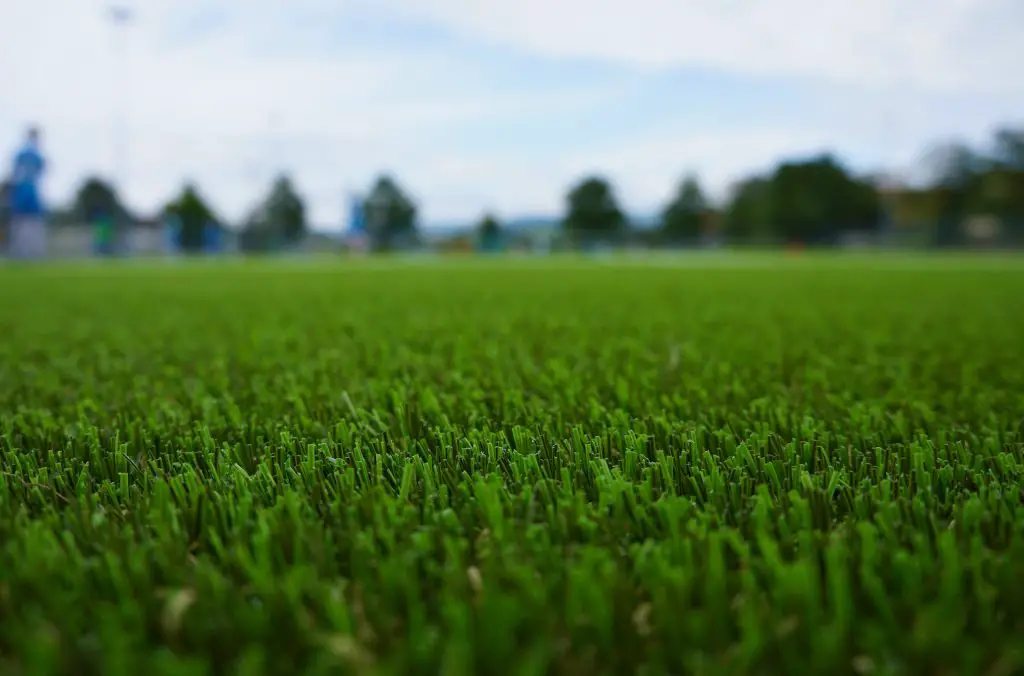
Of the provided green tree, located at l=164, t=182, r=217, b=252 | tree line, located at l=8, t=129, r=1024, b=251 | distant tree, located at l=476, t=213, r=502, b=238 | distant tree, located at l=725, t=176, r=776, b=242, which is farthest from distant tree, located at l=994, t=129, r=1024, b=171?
green tree, located at l=164, t=182, r=217, b=252

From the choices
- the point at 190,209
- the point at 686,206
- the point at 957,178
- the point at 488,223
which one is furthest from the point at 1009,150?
the point at 190,209

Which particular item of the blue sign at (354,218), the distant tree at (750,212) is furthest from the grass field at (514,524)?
the distant tree at (750,212)

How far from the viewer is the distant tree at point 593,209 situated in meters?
87.2

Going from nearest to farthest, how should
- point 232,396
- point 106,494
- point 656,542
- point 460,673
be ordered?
point 460,673
point 656,542
point 106,494
point 232,396

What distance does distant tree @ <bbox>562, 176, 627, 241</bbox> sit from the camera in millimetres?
87188

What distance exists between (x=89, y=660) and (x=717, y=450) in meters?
1.00

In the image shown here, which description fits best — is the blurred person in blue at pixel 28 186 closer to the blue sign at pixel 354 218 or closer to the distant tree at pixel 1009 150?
the blue sign at pixel 354 218

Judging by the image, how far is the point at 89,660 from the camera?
0.72 meters

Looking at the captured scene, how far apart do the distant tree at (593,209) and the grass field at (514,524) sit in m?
85.5

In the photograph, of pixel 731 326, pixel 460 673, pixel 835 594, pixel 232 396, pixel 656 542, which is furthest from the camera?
pixel 731 326

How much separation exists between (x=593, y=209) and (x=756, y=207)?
19.4 m

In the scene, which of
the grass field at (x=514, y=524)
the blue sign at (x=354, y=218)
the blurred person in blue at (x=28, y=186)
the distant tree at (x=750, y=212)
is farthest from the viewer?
the distant tree at (x=750, y=212)

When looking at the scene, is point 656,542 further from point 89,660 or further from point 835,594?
point 89,660

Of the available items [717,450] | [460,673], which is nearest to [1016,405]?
[717,450]
